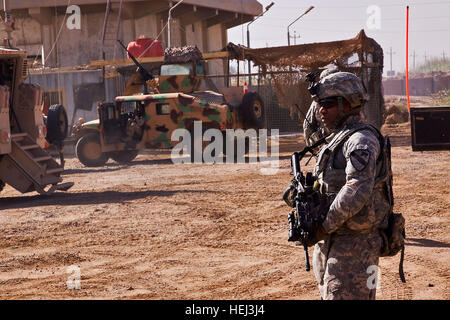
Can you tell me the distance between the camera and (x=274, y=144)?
22797 millimetres

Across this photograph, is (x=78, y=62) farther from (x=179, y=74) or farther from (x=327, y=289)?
(x=327, y=289)

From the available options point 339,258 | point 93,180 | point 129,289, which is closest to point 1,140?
point 93,180

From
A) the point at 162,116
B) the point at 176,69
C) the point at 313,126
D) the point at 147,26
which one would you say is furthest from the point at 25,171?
the point at 147,26

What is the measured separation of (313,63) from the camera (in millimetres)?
20250

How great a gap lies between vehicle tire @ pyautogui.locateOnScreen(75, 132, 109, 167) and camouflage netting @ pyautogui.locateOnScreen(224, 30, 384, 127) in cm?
462

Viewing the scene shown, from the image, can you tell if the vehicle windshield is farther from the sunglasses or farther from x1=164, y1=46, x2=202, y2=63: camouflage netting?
the sunglasses

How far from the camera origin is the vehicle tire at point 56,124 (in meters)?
14.1

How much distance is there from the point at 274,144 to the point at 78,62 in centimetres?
1036

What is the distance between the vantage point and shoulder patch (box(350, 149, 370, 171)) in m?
3.89

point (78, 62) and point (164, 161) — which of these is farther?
point (78, 62)

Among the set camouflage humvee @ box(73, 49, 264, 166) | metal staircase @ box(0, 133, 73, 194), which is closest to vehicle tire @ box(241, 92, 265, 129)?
camouflage humvee @ box(73, 49, 264, 166)

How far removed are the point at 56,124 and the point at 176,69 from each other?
5368mm

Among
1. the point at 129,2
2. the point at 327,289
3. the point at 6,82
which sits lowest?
the point at 327,289

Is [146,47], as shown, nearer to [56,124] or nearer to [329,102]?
[56,124]
